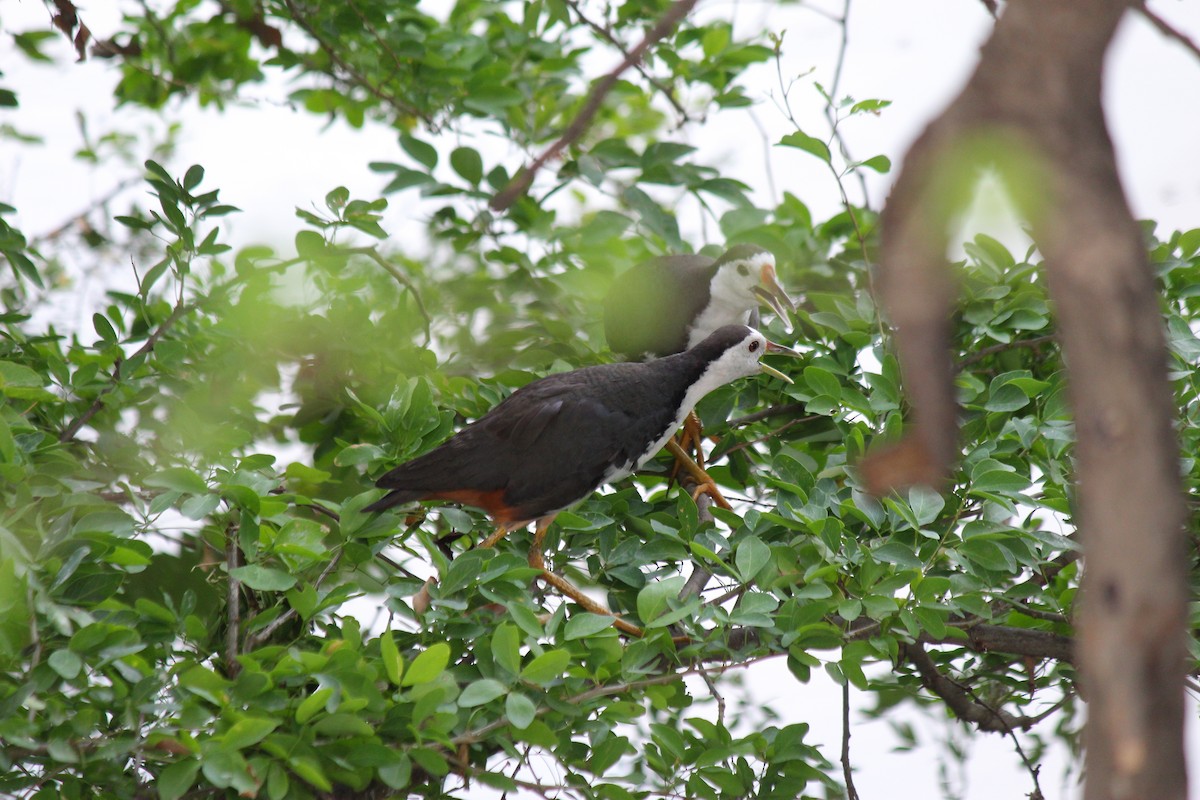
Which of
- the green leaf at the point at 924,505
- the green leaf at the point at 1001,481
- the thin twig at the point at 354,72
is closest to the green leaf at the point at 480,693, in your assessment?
the green leaf at the point at 924,505

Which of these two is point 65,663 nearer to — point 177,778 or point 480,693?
point 177,778

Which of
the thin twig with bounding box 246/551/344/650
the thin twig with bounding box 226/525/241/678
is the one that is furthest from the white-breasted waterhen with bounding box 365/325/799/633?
the thin twig with bounding box 226/525/241/678

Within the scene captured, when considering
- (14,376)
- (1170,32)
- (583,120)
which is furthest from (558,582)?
(1170,32)

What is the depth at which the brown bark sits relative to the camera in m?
0.42

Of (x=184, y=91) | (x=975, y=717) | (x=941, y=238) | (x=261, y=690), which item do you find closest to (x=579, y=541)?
(x=261, y=690)

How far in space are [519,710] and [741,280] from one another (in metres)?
1.46

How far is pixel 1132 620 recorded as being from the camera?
432 mm

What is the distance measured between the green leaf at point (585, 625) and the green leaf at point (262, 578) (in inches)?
15.5

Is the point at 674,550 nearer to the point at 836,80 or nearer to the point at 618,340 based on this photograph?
the point at 618,340

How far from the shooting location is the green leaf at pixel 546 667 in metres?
1.42

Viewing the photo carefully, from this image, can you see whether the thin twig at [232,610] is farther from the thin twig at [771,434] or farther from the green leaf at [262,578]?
the thin twig at [771,434]

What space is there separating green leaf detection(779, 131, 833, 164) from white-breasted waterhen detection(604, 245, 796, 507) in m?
0.57

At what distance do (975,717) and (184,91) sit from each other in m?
2.69

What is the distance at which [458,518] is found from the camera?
1.93 m
